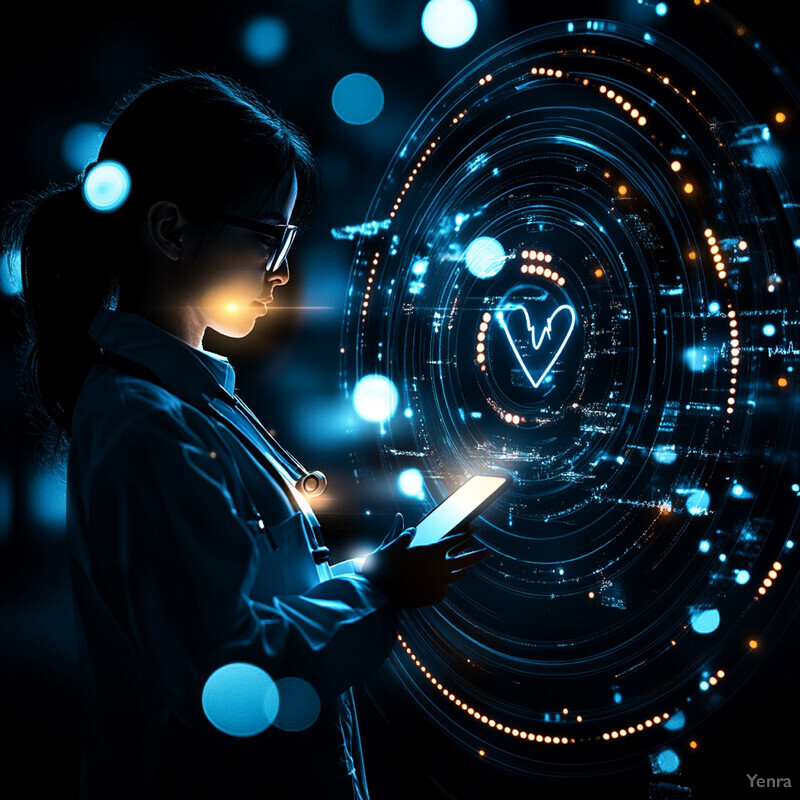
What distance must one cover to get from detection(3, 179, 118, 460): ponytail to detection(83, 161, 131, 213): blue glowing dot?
0.04 ft

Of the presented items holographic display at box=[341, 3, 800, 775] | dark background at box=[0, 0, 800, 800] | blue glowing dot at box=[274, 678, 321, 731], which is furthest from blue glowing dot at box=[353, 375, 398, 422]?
blue glowing dot at box=[274, 678, 321, 731]

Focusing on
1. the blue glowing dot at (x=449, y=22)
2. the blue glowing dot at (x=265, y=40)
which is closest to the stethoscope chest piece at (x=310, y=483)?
the blue glowing dot at (x=449, y=22)

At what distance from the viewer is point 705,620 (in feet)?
3.20

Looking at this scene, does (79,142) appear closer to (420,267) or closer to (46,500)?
(46,500)

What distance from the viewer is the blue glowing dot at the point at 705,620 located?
38.1 inches

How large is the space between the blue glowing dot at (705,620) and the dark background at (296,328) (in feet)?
0.22

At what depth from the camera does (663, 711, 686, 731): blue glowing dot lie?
3.28ft

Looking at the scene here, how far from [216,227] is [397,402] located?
0.53 meters

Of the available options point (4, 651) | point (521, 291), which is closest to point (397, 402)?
point (521, 291)

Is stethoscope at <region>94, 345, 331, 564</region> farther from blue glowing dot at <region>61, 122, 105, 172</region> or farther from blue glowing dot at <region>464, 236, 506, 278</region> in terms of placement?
blue glowing dot at <region>61, 122, 105, 172</region>

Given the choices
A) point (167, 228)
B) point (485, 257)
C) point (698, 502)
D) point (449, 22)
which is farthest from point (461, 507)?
point (449, 22)

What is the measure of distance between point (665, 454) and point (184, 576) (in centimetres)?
65

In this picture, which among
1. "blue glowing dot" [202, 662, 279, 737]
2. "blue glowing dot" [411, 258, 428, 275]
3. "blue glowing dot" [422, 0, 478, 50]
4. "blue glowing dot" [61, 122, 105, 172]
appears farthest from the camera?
"blue glowing dot" [61, 122, 105, 172]

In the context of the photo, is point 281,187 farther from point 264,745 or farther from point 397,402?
point 264,745
